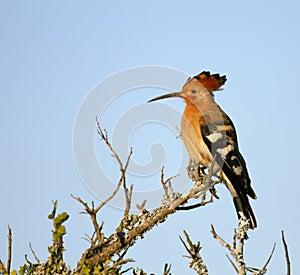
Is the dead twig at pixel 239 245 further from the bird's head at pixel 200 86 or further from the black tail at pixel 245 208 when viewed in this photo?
the bird's head at pixel 200 86

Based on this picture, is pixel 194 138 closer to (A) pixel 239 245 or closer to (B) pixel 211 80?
(B) pixel 211 80

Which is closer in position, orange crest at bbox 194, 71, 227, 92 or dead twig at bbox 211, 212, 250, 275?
dead twig at bbox 211, 212, 250, 275

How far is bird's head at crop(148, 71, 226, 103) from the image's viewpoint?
211 inches

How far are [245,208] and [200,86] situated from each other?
1463mm

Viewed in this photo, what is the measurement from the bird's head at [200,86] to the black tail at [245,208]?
123 centimetres

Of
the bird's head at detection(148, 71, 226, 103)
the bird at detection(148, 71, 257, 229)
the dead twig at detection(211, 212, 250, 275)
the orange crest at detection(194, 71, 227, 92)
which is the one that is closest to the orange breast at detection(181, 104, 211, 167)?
the bird at detection(148, 71, 257, 229)

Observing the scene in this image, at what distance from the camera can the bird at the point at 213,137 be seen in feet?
15.1

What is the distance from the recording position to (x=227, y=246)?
103 inches

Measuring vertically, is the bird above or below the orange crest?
below

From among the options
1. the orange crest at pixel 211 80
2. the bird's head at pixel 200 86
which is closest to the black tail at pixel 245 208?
the bird's head at pixel 200 86

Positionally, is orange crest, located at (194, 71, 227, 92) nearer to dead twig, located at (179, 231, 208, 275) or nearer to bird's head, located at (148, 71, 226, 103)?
bird's head, located at (148, 71, 226, 103)

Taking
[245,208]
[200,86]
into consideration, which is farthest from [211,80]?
[245,208]

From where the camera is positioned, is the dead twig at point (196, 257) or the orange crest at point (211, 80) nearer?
the dead twig at point (196, 257)

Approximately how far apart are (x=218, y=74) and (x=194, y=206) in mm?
2995
